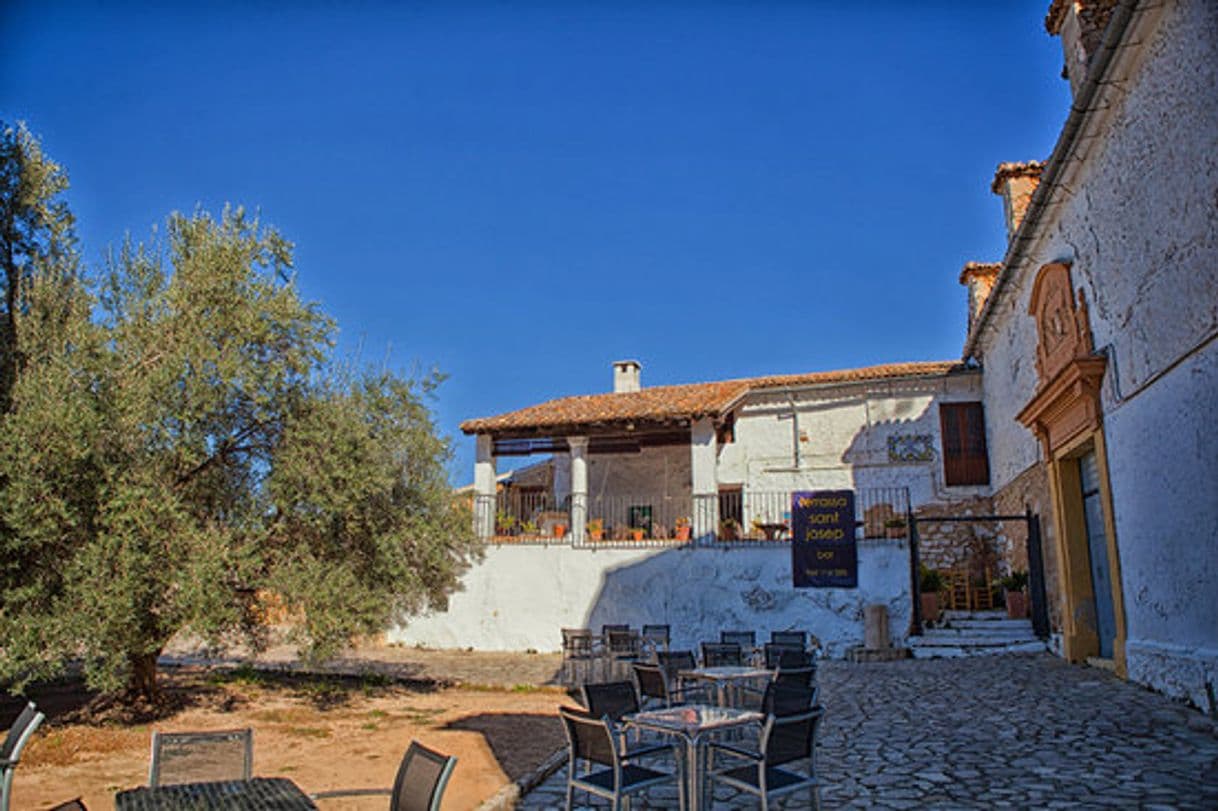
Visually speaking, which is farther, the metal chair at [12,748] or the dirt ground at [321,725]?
the dirt ground at [321,725]

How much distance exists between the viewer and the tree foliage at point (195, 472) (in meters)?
6.59

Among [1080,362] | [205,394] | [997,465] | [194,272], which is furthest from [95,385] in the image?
[997,465]

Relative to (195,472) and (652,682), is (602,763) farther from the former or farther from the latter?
(195,472)

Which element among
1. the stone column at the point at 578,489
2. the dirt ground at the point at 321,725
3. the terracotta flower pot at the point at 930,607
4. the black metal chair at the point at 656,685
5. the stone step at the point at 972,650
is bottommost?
the dirt ground at the point at 321,725

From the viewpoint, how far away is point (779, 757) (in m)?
4.19

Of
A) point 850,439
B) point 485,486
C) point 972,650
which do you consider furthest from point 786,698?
point 850,439

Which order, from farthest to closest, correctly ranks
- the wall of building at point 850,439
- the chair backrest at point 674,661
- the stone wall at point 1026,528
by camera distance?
the wall of building at point 850,439, the stone wall at point 1026,528, the chair backrest at point 674,661

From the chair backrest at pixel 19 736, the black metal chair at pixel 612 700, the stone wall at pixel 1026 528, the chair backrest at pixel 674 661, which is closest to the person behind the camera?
the chair backrest at pixel 19 736

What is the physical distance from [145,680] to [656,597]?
27.2 feet

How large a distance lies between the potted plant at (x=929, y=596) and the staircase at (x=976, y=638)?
191 millimetres

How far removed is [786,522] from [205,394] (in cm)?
1072

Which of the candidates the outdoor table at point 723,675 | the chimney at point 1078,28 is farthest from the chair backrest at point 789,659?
the chimney at point 1078,28

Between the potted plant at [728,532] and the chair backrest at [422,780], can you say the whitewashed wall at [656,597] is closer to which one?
the potted plant at [728,532]

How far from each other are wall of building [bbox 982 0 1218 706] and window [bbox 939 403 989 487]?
7711mm
